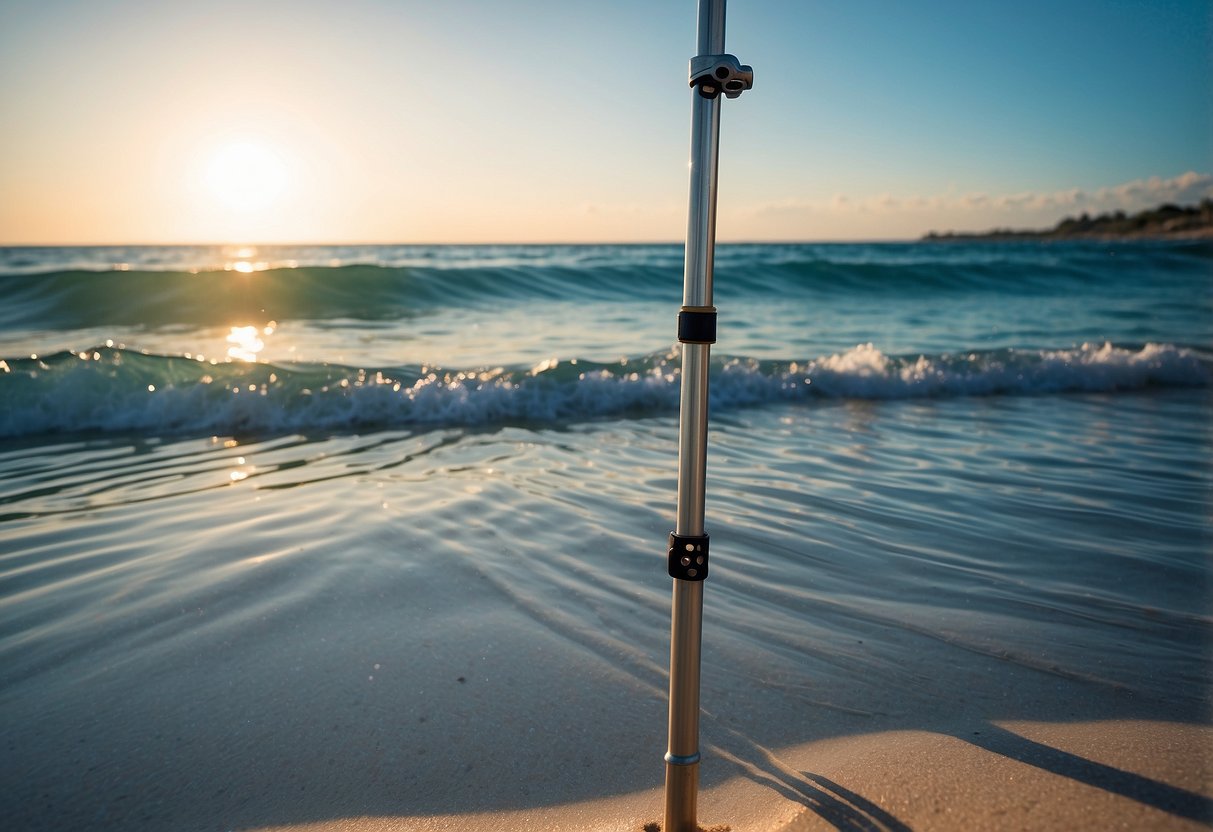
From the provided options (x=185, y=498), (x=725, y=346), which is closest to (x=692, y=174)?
(x=185, y=498)

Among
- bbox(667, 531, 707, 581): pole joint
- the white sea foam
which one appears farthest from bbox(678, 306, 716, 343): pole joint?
the white sea foam

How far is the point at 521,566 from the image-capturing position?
3.21m

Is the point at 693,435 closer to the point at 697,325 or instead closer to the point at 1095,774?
the point at 697,325

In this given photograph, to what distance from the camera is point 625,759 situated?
193 cm

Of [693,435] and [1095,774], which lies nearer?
[693,435]


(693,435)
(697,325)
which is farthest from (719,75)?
(693,435)

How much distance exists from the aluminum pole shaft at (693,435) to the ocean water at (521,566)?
523mm

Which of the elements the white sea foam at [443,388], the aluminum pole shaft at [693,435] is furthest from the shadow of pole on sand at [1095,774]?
the white sea foam at [443,388]

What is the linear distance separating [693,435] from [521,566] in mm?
2072

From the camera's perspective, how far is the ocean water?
6.68 ft

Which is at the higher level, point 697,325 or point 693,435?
point 697,325

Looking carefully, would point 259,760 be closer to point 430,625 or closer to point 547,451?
point 430,625

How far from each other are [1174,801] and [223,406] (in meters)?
6.68

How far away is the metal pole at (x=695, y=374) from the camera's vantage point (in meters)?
1.21
